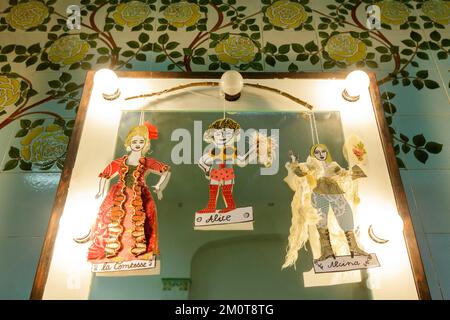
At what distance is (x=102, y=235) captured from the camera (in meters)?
1.01

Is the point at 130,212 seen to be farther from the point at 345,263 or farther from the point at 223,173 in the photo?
the point at 345,263

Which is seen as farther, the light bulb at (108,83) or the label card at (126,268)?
the light bulb at (108,83)

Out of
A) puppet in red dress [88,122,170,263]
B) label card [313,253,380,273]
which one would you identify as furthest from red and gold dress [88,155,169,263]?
label card [313,253,380,273]

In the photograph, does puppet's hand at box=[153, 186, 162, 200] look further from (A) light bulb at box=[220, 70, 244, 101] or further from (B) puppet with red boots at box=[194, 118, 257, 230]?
(A) light bulb at box=[220, 70, 244, 101]

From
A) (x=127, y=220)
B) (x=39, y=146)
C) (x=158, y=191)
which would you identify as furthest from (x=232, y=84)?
(x=39, y=146)

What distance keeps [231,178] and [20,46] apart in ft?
2.88

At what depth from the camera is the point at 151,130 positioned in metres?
1.17

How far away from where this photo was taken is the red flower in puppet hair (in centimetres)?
116

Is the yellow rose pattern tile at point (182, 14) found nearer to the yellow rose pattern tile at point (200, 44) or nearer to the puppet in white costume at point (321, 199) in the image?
the yellow rose pattern tile at point (200, 44)

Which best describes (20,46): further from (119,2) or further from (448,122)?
(448,122)

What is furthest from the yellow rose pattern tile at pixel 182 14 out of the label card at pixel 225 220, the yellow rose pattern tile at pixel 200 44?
the label card at pixel 225 220

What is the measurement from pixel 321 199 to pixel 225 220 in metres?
0.25

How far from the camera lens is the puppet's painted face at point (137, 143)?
1135mm

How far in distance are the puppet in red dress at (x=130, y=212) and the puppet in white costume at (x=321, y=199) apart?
33 cm
